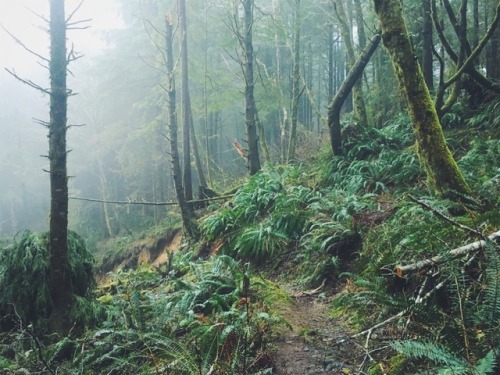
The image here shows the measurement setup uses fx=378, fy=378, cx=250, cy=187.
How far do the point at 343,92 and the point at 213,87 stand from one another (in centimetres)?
888

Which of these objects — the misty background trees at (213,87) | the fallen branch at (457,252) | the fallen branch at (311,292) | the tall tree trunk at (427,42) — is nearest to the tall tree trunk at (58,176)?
the fallen branch at (311,292)

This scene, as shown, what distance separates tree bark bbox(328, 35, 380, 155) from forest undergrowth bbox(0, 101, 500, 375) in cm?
54

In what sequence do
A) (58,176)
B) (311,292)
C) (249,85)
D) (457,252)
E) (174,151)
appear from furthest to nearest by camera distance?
(249,85) → (174,151) → (311,292) → (58,176) → (457,252)

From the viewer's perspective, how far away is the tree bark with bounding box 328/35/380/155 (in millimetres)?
7810

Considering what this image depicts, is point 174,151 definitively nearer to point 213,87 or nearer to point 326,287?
point 326,287

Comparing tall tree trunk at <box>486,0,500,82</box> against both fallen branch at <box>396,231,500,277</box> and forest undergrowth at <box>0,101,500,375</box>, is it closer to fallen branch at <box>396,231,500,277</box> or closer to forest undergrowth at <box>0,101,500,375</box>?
forest undergrowth at <box>0,101,500,375</box>

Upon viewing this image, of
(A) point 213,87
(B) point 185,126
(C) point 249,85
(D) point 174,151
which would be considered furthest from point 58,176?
(A) point 213,87

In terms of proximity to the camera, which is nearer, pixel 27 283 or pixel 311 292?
pixel 27 283

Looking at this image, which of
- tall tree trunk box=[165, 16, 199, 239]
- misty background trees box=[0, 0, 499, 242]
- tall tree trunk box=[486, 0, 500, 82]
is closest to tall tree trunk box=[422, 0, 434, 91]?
misty background trees box=[0, 0, 499, 242]

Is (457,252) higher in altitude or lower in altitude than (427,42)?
lower

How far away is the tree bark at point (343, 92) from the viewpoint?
7810mm

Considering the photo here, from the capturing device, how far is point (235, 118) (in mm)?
29094

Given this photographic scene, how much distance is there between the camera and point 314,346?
312cm

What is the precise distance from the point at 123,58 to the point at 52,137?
17.2 metres
